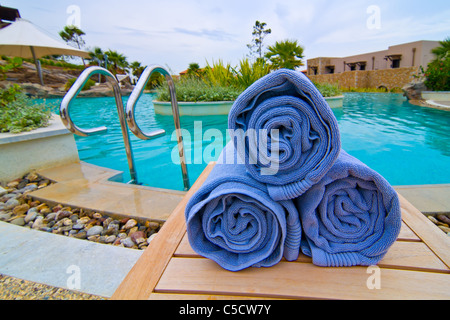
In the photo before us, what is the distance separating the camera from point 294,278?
0.74 meters

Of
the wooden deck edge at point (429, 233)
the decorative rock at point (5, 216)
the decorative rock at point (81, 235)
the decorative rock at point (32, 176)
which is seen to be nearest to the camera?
the wooden deck edge at point (429, 233)

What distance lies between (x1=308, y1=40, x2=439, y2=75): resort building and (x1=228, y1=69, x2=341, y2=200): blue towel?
973 inches

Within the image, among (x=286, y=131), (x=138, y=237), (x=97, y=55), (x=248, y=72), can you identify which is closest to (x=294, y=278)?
(x=286, y=131)

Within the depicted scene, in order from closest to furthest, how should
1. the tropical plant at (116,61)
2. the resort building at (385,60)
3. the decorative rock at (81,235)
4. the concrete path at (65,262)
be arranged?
the concrete path at (65,262) → the decorative rock at (81,235) → the resort building at (385,60) → the tropical plant at (116,61)

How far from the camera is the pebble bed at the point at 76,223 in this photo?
58.1 inches

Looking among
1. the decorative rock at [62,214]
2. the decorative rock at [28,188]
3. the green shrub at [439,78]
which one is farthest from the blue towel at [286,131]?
the green shrub at [439,78]

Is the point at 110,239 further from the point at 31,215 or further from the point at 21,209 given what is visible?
the point at 21,209

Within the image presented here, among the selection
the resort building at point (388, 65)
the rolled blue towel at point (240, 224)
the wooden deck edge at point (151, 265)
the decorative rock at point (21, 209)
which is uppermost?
the resort building at point (388, 65)

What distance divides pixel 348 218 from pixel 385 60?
2840 centimetres

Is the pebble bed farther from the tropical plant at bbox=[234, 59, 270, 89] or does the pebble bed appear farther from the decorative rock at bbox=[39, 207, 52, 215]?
the tropical plant at bbox=[234, 59, 270, 89]

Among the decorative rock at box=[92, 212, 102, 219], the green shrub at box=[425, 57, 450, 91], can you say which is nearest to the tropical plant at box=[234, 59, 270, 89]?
the decorative rock at box=[92, 212, 102, 219]

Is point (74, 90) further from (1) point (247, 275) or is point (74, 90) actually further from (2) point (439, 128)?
(2) point (439, 128)

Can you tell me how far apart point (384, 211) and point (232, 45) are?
7519mm

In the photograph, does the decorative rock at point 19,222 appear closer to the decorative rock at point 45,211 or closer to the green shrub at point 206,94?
the decorative rock at point 45,211
